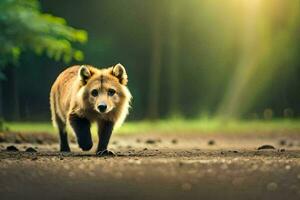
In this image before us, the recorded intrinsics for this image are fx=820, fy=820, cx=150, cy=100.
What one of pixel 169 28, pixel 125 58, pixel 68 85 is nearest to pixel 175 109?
pixel 169 28

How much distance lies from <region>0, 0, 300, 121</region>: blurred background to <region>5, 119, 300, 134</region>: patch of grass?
5.32 ft

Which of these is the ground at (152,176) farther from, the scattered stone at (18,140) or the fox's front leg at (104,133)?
the scattered stone at (18,140)

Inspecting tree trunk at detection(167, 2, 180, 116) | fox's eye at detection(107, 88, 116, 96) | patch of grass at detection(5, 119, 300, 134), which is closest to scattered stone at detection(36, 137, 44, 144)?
patch of grass at detection(5, 119, 300, 134)

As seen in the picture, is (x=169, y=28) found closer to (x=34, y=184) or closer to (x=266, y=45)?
(x=266, y=45)

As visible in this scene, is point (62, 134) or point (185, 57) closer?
point (62, 134)

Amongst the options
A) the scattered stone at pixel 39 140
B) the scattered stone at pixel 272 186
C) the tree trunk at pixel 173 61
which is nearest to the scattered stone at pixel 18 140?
the scattered stone at pixel 39 140

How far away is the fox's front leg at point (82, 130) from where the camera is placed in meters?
12.5

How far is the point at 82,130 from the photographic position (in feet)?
41.3

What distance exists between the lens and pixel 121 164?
33.8 ft

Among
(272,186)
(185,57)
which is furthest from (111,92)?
(185,57)

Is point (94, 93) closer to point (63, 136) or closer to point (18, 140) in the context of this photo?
point (63, 136)

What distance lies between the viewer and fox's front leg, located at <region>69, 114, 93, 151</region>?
40.9ft

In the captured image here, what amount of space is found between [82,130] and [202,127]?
15.6 m

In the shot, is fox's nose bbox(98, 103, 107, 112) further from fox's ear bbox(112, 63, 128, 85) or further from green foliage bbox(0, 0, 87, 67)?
green foliage bbox(0, 0, 87, 67)
